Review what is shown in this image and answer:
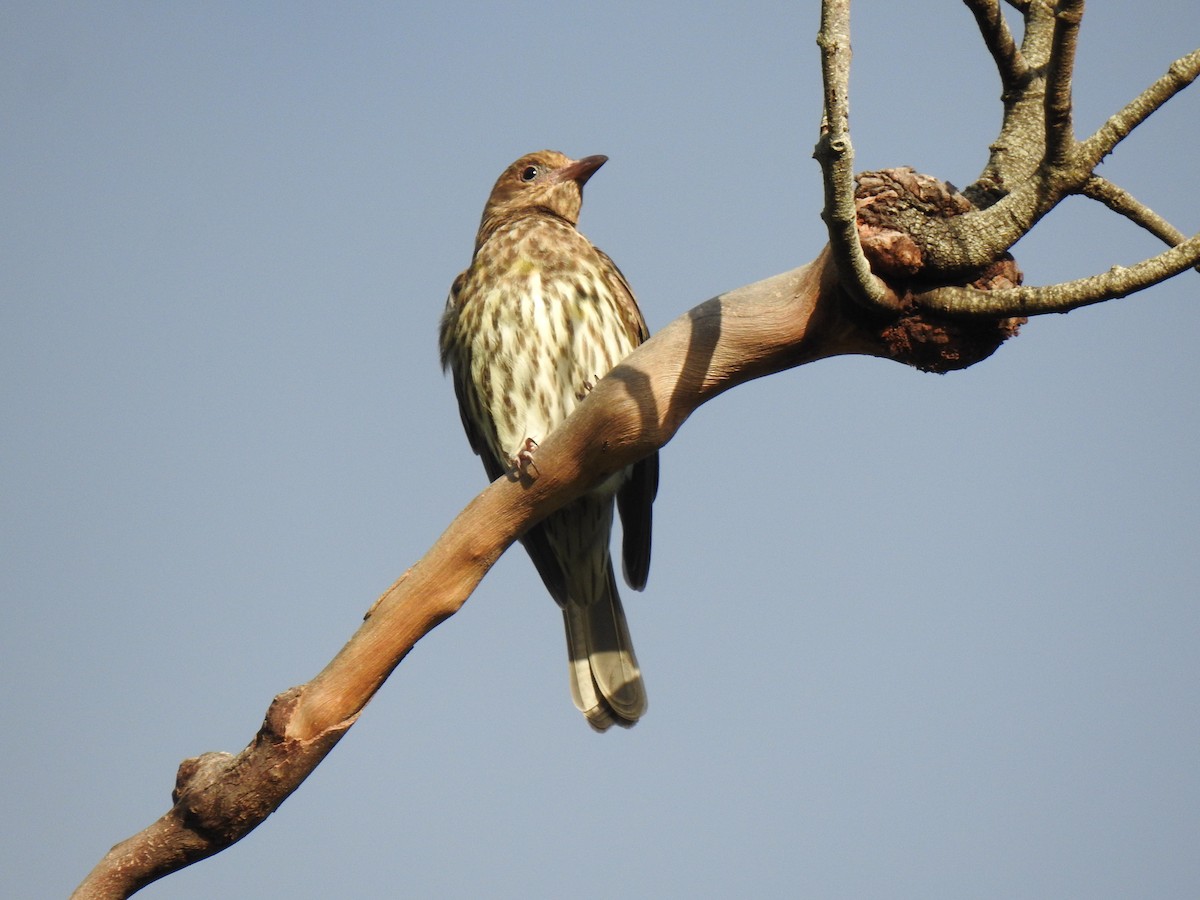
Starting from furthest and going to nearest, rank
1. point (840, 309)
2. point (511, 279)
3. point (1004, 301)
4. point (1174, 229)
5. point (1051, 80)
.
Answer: point (511, 279)
point (1174, 229)
point (840, 309)
point (1004, 301)
point (1051, 80)

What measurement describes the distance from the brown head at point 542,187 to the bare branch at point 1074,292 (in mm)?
3194

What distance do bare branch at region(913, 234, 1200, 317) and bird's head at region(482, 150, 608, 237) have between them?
3223 mm

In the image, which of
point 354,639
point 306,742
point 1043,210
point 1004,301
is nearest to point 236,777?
point 306,742

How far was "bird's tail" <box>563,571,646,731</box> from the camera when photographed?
4.66m

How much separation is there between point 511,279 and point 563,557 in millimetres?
1120

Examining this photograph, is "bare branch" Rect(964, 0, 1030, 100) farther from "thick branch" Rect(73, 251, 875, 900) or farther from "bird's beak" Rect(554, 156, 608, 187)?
"bird's beak" Rect(554, 156, 608, 187)

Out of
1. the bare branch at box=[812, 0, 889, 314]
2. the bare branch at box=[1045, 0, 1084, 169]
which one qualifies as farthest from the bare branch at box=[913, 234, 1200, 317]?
the bare branch at box=[1045, 0, 1084, 169]

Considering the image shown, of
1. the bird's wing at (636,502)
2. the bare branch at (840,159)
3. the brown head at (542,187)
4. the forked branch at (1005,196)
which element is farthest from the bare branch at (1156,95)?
the brown head at (542,187)

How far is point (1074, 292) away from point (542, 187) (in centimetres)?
357

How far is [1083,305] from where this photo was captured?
7.53 ft

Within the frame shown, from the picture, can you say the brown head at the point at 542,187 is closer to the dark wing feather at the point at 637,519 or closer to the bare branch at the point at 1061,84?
the dark wing feather at the point at 637,519

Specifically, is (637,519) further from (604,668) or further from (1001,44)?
(1001,44)

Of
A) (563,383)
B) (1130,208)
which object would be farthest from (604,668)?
(1130,208)

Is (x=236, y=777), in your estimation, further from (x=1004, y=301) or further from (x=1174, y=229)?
(x=1174, y=229)
